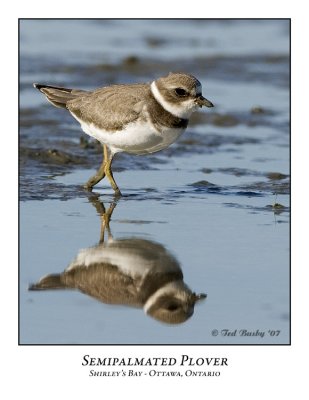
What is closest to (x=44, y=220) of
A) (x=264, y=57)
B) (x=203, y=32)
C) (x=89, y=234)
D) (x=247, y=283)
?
(x=89, y=234)

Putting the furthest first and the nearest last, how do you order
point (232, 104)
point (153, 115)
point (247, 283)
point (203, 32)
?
point (203, 32) → point (232, 104) → point (153, 115) → point (247, 283)

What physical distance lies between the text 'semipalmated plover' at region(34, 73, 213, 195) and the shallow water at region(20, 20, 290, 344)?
0.65 m

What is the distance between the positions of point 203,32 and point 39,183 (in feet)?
37.0

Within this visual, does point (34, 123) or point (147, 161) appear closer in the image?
point (147, 161)

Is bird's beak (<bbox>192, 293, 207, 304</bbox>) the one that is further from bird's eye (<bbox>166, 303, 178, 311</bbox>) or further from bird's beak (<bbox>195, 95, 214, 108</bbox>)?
bird's beak (<bbox>195, 95, 214, 108</bbox>)

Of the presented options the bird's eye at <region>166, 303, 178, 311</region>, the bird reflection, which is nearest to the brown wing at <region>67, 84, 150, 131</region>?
the bird reflection

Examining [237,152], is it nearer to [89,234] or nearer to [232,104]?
[232,104]

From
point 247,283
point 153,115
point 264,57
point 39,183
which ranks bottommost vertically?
point 247,283

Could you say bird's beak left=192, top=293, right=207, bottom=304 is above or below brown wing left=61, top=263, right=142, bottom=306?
below

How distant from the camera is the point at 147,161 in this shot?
11.3 metres

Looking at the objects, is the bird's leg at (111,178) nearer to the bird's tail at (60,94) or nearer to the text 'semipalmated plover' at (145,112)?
the text 'semipalmated plover' at (145,112)

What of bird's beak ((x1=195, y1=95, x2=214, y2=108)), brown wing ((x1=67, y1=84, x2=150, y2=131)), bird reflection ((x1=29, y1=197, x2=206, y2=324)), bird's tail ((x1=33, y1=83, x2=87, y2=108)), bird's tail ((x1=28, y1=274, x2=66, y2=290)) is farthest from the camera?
bird's tail ((x1=33, y1=83, x2=87, y2=108))

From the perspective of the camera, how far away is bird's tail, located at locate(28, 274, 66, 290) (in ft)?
23.5

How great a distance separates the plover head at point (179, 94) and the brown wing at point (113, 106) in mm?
207
